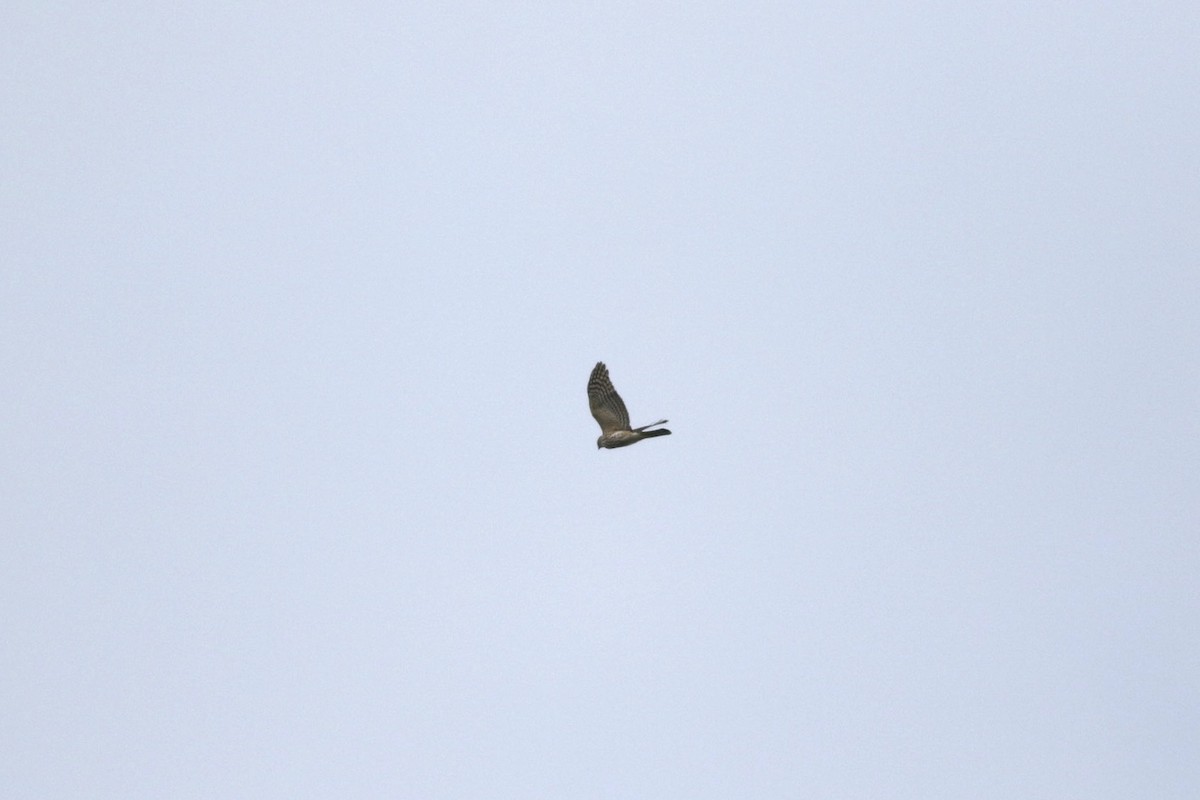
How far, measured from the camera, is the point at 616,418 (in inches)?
1609

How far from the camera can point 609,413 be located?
1614 inches

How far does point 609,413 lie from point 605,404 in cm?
40

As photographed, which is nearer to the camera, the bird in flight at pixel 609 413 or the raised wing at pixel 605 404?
the bird in flight at pixel 609 413

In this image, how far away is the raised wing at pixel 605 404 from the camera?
40812 millimetres

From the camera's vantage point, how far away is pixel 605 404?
41156 millimetres

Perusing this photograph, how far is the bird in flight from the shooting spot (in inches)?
1567

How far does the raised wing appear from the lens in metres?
40.8

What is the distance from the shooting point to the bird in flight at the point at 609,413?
3981 cm

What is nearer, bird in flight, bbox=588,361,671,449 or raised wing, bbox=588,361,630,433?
bird in flight, bbox=588,361,671,449
